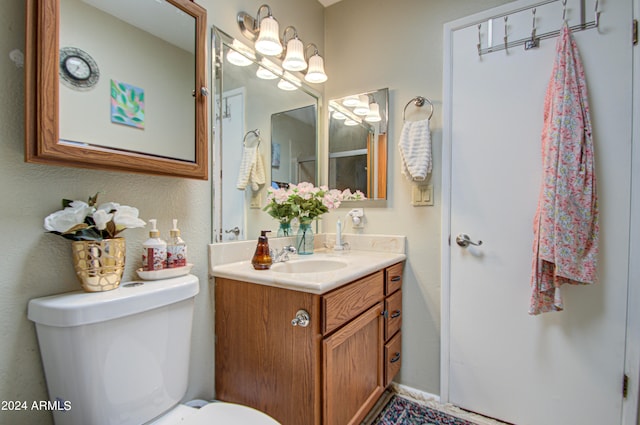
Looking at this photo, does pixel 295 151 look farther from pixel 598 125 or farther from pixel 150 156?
pixel 598 125

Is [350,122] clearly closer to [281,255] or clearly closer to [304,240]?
[304,240]

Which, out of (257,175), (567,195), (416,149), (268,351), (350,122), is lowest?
(268,351)

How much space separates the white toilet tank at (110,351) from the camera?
2.38 feet

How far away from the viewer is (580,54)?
1.31m

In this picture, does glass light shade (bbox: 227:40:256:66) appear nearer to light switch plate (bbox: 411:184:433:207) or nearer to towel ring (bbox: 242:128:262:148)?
towel ring (bbox: 242:128:262:148)

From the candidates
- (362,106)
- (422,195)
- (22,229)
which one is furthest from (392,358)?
(22,229)

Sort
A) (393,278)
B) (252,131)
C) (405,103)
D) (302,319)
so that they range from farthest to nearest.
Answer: (405,103) → (393,278) → (252,131) → (302,319)

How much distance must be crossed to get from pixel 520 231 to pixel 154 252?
160 cm

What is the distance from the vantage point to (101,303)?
744 millimetres

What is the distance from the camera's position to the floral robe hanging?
120 cm

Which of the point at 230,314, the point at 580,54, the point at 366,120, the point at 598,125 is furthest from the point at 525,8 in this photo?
the point at 230,314

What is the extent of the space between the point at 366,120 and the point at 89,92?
141 centimetres

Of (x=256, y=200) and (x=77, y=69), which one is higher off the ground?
(x=77, y=69)

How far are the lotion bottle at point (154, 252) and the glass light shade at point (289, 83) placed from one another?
110 centimetres
